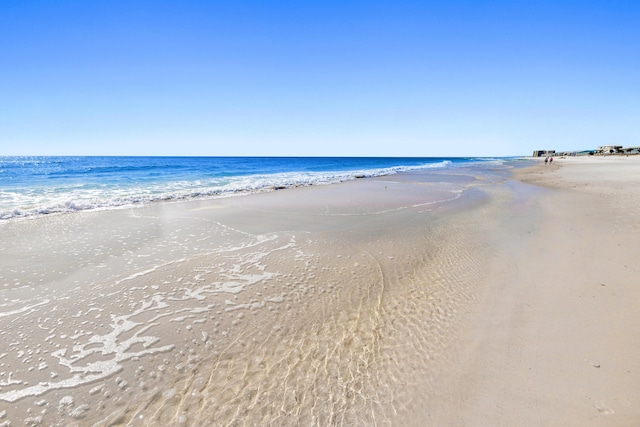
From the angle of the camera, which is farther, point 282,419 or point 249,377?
point 249,377

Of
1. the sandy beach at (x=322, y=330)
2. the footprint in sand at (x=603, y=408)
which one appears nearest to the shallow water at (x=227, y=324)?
the sandy beach at (x=322, y=330)

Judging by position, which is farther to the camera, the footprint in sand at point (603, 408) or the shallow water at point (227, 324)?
the shallow water at point (227, 324)

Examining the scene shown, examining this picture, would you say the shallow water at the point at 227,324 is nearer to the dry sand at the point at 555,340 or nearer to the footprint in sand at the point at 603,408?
the dry sand at the point at 555,340

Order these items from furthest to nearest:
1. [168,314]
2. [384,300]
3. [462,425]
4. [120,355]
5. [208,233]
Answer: [208,233] < [384,300] < [168,314] < [120,355] < [462,425]

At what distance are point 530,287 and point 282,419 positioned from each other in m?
5.01

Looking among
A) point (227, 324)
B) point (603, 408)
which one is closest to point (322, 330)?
point (227, 324)

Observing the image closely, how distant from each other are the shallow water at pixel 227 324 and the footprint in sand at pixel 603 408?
1.47 meters

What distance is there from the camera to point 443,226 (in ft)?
31.3

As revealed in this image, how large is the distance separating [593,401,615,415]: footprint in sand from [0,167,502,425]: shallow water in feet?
4.83

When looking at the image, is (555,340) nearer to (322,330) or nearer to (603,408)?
(603,408)

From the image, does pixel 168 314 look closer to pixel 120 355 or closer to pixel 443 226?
pixel 120 355

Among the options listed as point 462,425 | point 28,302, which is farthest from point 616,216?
point 28,302

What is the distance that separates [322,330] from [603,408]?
10.3 feet

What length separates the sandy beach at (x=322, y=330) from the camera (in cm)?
292
